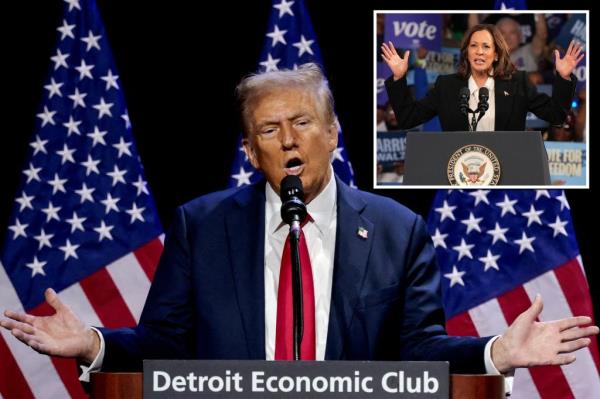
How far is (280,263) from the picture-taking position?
2617 millimetres

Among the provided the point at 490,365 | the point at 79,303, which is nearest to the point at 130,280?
the point at 79,303

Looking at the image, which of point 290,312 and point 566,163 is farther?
point 566,163

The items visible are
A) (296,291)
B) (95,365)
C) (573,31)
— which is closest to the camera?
(296,291)

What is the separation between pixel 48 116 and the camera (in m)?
4.50

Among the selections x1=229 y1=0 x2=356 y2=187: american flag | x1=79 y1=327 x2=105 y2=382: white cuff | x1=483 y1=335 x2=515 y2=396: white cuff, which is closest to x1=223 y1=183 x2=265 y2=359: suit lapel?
x1=79 y1=327 x2=105 y2=382: white cuff

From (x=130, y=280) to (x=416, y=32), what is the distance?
160cm

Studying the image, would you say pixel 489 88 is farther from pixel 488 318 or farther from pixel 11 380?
pixel 11 380

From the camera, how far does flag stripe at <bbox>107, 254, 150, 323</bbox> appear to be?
14.4 feet

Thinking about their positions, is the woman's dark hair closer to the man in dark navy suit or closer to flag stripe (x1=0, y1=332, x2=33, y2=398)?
the man in dark navy suit

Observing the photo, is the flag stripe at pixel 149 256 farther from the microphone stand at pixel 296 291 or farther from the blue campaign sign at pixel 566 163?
the microphone stand at pixel 296 291

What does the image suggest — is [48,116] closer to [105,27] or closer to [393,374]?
[105,27]

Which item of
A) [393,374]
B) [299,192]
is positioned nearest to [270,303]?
[299,192]

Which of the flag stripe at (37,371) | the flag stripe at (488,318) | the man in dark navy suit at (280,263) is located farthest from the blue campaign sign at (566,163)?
the flag stripe at (37,371)

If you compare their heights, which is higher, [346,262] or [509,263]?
[346,262]
